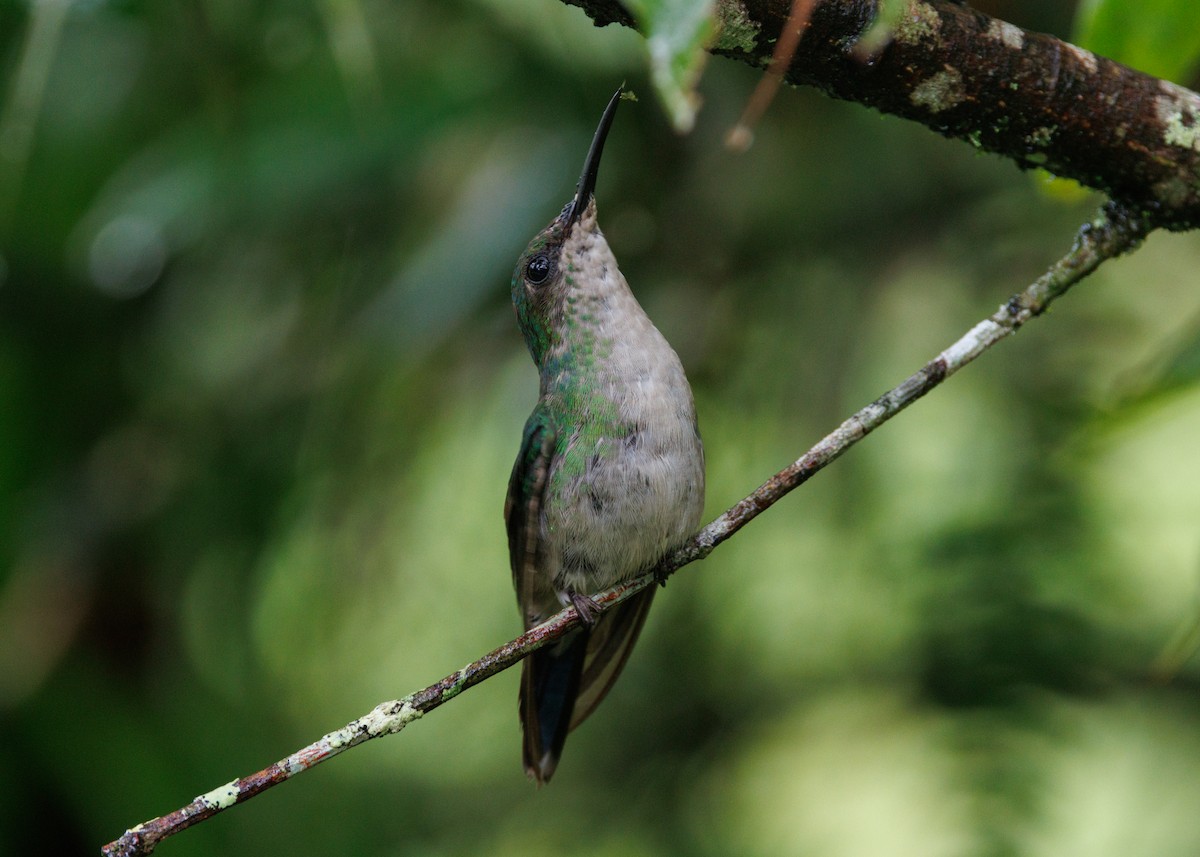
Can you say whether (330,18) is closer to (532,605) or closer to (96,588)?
(532,605)

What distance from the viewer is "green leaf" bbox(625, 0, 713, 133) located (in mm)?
1043

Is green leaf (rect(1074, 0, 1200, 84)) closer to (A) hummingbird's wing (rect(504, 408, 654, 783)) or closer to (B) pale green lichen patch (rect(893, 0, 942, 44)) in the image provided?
(B) pale green lichen patch (rect(893, 0, 942, 44))

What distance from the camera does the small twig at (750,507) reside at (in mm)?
1751

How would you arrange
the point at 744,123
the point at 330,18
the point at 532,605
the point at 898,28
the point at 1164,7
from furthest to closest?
the point at 532,605, the point at 330,18, the point at 1164,7, the point at 898,28, the point at 744,123

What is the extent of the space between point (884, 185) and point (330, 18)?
88.0 inches

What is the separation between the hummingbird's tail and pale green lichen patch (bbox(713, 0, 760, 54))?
60.5 inches

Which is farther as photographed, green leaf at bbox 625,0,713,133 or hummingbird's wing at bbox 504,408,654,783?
hummingbird's wing at bbox 504,408,654,783

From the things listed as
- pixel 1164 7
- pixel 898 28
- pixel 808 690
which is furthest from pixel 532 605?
pixel 1164 7

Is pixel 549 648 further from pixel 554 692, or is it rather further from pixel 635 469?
pixel 635 469

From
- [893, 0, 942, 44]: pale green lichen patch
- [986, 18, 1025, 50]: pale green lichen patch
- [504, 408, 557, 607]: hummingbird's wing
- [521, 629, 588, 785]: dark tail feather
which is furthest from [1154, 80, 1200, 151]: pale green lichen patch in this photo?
[521, 629, 588, 785]: dark tail feather

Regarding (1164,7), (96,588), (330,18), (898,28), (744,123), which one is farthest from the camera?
(96,588)

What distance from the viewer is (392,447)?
4.45 meters

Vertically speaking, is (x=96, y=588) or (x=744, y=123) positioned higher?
(x=744, y=123)

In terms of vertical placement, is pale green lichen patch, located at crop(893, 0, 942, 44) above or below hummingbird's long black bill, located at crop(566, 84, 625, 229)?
above
